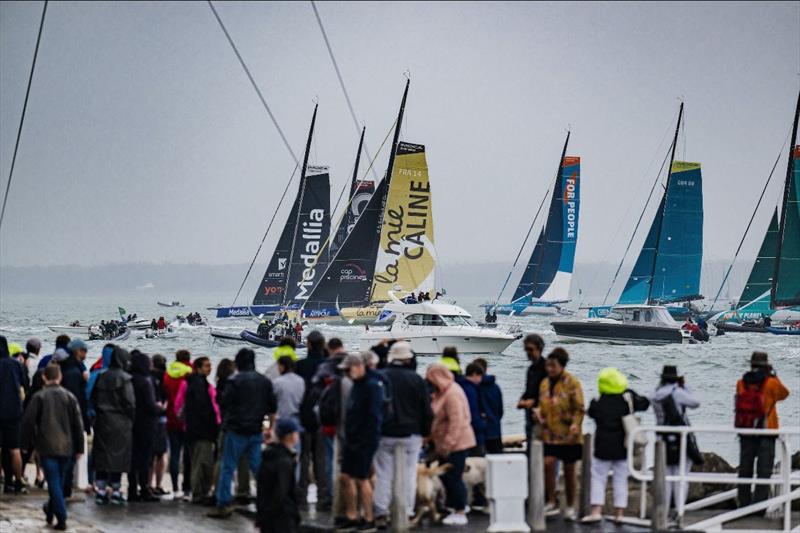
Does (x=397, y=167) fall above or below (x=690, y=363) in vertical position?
above

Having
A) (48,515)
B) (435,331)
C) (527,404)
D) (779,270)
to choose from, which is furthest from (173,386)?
(779,270)

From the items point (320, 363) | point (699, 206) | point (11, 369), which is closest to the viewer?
point (320, 363)

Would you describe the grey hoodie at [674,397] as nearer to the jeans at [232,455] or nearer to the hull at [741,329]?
the jeans at [232,455]

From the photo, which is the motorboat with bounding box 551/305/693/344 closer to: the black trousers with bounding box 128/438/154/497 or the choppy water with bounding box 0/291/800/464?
the choppy water with bounding box 0/291/800/464

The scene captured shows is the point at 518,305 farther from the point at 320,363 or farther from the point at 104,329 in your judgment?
the point at 320,363

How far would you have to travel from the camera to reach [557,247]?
114 metres

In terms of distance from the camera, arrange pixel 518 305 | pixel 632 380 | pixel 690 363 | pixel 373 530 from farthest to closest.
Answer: pixel 518 305
pixel 690 363
pixel 632 380
pixel 373 530

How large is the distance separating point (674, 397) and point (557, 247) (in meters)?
101

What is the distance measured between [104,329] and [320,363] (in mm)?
66118

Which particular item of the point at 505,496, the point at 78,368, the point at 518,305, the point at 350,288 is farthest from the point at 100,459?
the point at 518,305

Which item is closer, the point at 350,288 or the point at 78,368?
the point at 78,368

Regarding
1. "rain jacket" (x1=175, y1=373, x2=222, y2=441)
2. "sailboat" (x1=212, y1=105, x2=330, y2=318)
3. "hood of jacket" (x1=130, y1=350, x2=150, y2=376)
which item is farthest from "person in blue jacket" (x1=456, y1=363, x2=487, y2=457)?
"sailboat" (x1=212, y1=105, x2=330, y2=318)

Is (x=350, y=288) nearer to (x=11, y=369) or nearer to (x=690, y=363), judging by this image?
(x=690, y=363)

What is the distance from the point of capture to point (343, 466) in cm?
1255
